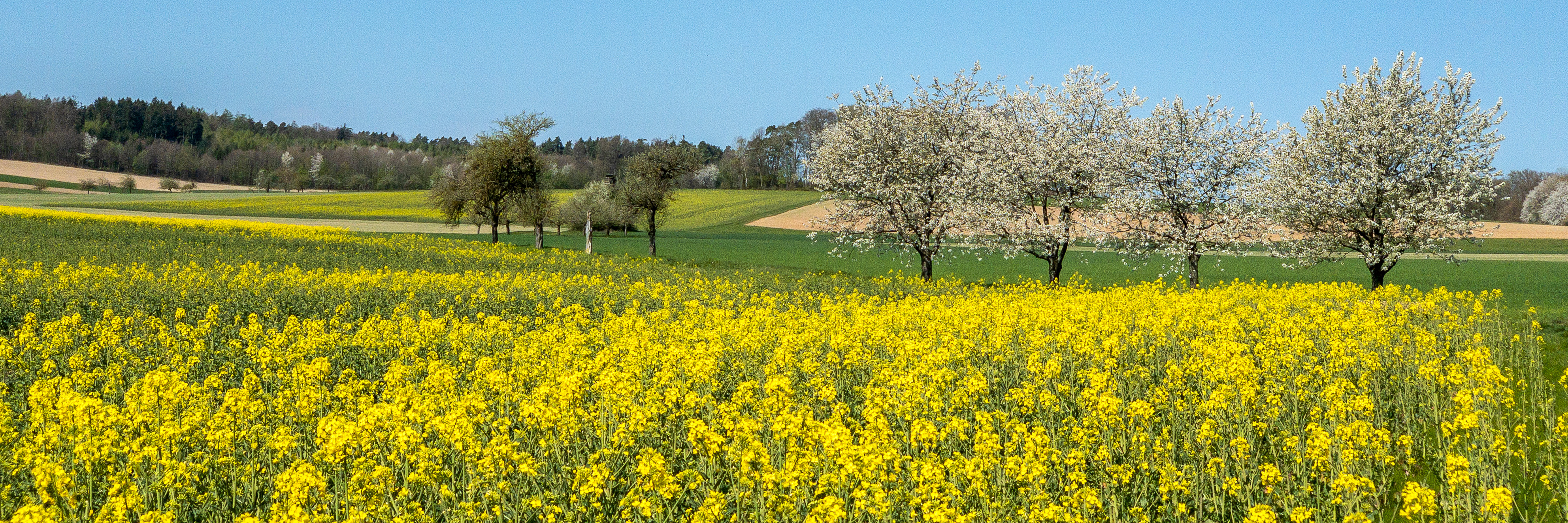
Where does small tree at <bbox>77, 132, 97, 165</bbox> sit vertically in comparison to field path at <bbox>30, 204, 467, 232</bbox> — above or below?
above

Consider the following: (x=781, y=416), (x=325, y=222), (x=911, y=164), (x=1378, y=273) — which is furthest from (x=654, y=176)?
(x=325, y=222)

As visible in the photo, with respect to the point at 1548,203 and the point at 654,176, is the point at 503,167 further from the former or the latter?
the point at 1548,203

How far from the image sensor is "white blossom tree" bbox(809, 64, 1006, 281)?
3088 cm

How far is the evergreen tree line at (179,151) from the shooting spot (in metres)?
143

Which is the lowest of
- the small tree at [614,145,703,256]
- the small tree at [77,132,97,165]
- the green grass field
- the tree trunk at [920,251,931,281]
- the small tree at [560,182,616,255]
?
the green grass field

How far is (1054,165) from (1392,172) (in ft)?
32.8

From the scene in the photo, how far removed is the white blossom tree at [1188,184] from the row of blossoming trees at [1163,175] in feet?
0.16

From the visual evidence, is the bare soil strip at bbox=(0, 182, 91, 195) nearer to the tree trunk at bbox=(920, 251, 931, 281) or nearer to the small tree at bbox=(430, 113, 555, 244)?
the small tree at bbox=(430, 113, 555, 244)

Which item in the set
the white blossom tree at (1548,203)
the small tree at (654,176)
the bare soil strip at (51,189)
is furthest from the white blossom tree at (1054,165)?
the bare soil strip at (51,189)

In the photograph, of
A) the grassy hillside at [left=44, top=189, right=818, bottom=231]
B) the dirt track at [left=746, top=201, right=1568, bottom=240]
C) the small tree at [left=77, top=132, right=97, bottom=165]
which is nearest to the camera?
the dirt track at [left=746, top=201, right=1568, bottom=240]

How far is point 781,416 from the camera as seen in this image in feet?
23.4

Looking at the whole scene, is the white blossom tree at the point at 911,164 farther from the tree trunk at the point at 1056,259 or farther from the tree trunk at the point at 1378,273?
the tree trunk at the point at 1378,273

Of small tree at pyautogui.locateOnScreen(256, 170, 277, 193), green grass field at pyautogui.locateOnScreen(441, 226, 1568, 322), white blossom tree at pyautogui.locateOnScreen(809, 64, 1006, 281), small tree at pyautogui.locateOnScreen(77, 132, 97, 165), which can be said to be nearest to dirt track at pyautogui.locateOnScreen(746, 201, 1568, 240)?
green grass field at pyautogui.locateOnScreen(441, 226, 1568, 322)

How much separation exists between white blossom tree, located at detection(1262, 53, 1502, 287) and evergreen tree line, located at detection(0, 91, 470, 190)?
4974 inches
